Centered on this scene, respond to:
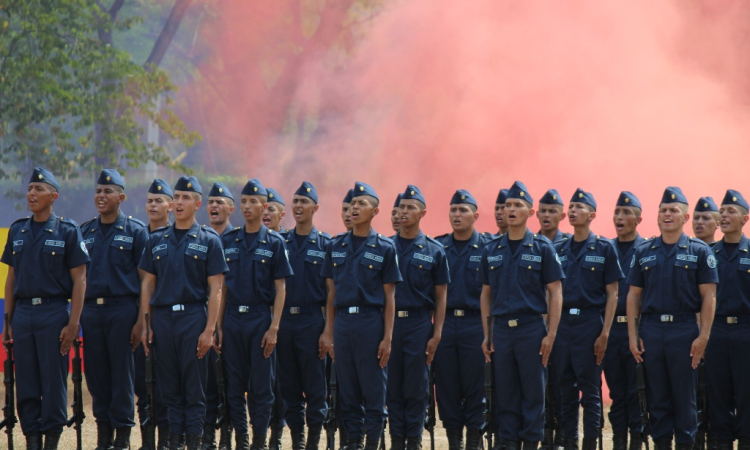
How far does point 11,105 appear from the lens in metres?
15.5

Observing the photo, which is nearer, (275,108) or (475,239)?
(475,239)

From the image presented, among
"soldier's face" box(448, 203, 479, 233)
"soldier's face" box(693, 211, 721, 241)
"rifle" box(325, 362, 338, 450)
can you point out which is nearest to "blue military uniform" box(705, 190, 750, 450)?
"soldier's face" box(693, 211, 721, 241)

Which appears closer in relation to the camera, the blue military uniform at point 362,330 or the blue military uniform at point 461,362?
the blue military uniform at point 362,330

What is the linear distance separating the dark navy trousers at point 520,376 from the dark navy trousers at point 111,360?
3003 millimetres

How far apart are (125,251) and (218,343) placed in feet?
3.65

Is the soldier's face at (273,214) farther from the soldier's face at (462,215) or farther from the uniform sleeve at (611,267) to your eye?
the uniform sleeve at (611,267)

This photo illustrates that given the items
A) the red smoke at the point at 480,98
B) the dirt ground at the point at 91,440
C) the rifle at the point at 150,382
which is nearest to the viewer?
the rifle at the point at 150,382

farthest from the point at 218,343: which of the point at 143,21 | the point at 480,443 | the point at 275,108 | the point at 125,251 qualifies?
the point at 143,21

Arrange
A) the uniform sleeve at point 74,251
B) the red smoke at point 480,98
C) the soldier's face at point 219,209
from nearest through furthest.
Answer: the uniform sleeve at point 74,251 < the soldier's face at point 219,209 < the red smoke at point 480,98

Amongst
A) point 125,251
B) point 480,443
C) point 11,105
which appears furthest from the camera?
point 11,105

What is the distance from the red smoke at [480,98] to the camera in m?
12.8

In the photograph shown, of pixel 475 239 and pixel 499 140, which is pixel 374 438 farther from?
pixel 499 140

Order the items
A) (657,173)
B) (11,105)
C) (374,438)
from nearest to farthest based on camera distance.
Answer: (374,438), (657,173), (11,105)

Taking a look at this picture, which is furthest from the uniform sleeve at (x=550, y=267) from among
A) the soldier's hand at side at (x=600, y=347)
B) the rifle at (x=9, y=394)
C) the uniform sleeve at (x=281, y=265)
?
the rifle at (x=9, y=394)
